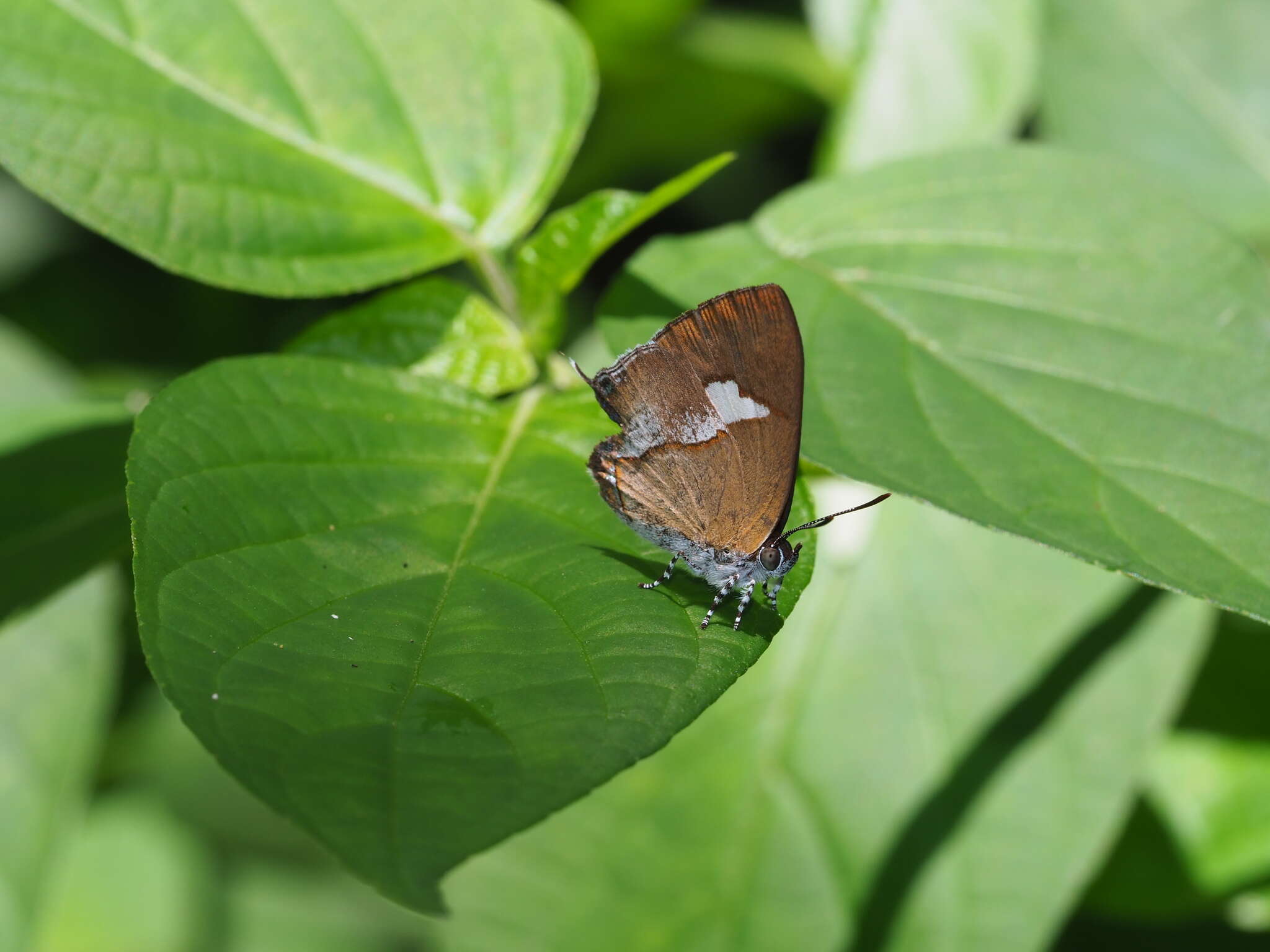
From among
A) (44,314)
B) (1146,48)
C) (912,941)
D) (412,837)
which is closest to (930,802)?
(912,941)

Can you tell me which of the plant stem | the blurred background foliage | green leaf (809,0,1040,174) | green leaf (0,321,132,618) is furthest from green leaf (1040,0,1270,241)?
green leaf (0,321,132,618)

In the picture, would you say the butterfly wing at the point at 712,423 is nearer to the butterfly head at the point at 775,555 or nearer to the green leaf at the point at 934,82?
the butterfly head at the point at 775,555

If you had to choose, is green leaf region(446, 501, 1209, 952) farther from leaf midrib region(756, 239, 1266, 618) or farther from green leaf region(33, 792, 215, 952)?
green leaf region(33, 792, 215, 952)

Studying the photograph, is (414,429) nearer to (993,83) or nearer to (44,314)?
(993,83)

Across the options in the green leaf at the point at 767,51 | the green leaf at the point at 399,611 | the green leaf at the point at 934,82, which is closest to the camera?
the green leaf at the point at 399,611

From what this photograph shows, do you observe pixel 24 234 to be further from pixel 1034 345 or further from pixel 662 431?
pixel 1034 345

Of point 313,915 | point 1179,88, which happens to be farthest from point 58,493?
point 1179,88

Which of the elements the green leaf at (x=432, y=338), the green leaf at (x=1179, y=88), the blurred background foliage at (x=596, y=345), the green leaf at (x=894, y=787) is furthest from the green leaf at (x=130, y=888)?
the green leaf at (x=1179, y=88)
